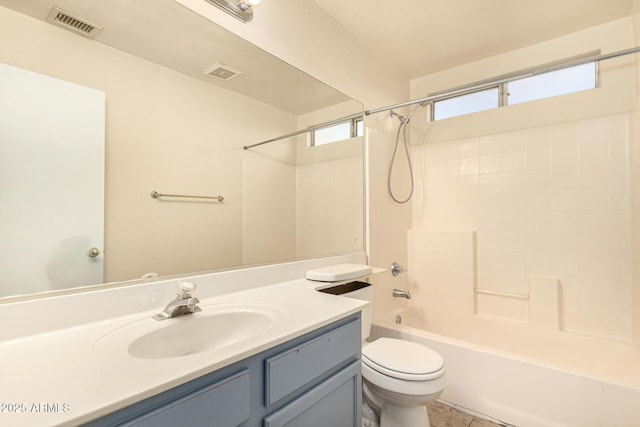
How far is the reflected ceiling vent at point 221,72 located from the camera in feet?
4.25

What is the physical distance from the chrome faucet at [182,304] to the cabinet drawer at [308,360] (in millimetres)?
376

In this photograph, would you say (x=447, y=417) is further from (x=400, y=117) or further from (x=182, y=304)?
(x=400, y=117)

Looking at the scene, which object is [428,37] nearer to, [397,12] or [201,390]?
[397,12]

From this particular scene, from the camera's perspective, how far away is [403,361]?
1.40 meters

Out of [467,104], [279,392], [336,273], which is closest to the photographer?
[279,392]

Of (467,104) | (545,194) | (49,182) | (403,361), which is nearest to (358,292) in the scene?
(403,361)

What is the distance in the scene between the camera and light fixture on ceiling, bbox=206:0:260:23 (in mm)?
1250

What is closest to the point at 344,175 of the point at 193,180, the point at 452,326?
the point at 193,180

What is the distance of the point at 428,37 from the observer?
7.02 ft

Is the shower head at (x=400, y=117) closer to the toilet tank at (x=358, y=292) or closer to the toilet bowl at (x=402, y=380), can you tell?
the toilet tank at (x=358, y=292)

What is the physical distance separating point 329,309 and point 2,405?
2.61 feet

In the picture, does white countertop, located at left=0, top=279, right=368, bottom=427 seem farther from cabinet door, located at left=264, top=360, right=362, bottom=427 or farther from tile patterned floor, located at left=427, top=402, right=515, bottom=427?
tile patterned floor, located at left=427, top=402, right=515, bottom=427

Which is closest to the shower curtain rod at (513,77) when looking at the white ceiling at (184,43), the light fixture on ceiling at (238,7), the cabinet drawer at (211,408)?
the white ceiling at (184,43)

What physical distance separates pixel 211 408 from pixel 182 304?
1.35 ft
